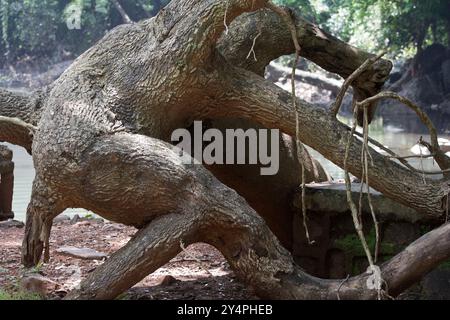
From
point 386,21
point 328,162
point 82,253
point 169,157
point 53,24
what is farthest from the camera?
point 53,24

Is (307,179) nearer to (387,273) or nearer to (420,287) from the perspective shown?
(420,287)

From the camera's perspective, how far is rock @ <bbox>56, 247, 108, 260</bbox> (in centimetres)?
577

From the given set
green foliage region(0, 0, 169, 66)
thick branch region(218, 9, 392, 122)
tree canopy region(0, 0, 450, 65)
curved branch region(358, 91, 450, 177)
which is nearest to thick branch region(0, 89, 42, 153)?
thick branch region(218, 9, 392, 122)

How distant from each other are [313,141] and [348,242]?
92 cm

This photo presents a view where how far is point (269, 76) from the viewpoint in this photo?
23.4 m

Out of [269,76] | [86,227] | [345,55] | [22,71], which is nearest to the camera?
[345,55]

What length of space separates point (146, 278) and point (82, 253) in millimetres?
933

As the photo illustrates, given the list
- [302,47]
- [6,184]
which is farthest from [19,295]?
[6,184]

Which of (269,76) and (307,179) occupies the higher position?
(269,76)

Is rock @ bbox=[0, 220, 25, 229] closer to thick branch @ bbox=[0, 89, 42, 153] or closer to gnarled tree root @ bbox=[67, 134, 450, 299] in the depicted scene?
thick branch @ bbox=[0, 89, 42, 153]

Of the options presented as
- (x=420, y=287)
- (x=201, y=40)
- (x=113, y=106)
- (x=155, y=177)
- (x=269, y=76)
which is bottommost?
(x=420, y=287)

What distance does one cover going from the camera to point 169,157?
425 centimetres

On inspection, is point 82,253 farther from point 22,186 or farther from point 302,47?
point 22,186
